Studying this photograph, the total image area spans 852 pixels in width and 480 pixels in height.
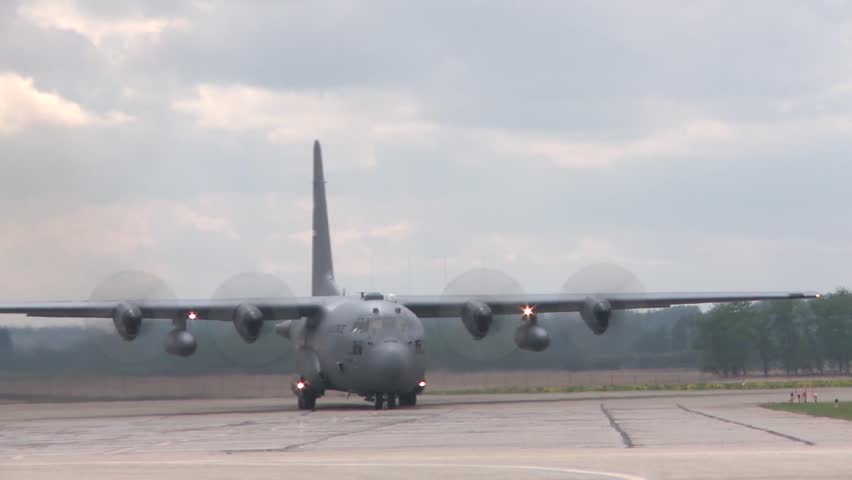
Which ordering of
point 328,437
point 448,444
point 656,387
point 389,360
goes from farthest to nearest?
point 656,387
point 389,360
point 328,437
point 448,444

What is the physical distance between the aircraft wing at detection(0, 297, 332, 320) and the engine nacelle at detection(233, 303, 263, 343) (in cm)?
42

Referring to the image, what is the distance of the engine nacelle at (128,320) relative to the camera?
140 feet

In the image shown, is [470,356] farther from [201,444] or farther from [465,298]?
[201,444]

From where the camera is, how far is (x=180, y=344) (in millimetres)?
43000

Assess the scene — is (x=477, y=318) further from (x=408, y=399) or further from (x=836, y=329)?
(x=836, y=329)

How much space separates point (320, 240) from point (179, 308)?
1011cm

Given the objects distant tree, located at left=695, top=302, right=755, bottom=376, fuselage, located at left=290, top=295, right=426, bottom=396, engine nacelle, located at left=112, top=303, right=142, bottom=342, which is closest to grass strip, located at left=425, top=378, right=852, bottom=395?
distant tree, located at left=695, top=302, right=755, bottom=376

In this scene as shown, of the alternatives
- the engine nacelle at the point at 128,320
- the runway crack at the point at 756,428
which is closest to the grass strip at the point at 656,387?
the engine nacelle at the point at 128,320

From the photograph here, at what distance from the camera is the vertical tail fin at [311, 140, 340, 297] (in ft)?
172

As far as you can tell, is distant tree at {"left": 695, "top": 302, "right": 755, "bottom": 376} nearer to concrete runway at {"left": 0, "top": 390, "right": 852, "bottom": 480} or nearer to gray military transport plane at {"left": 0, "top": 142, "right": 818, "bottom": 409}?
gray military transport plane at {"left": 0, "top": 142, "right": 818, "bottom": 409}

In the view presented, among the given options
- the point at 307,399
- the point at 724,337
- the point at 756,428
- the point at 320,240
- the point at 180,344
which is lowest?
the point at 756,428

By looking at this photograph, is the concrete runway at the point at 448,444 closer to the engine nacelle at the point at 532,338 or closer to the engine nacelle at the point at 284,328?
the engine nacelle at the point at 532,338

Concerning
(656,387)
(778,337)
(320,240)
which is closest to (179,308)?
(320,240)

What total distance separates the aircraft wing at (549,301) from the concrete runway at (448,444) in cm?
653
